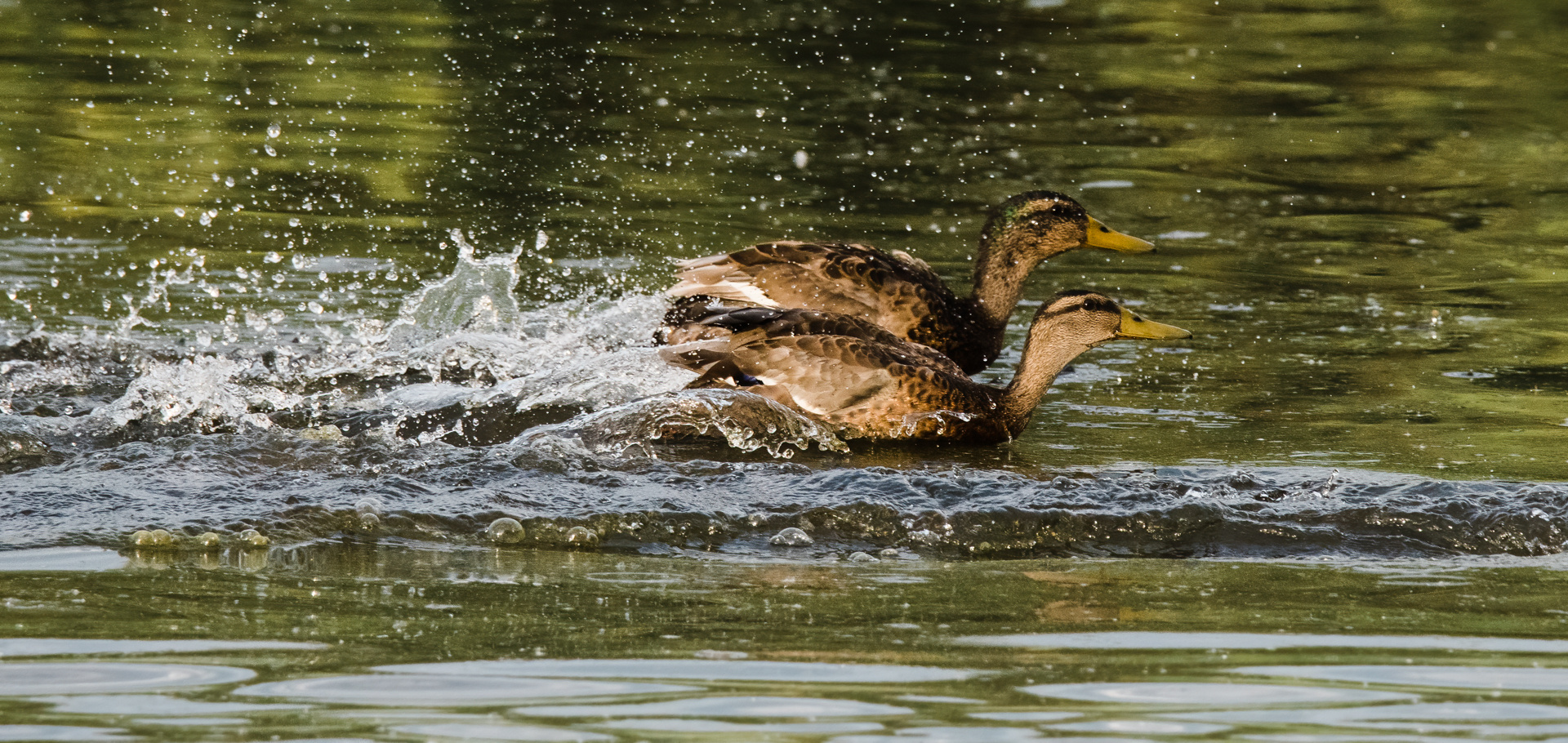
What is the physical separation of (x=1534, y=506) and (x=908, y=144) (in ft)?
33.5

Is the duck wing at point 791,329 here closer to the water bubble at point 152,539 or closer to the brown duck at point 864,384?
the brown duck at point 864,384

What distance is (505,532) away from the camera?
6.50m

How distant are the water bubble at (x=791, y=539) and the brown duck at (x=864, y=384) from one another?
2011 millimetres

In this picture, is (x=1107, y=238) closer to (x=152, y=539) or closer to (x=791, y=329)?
(x=791, y=329)

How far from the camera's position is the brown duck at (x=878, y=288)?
1008cm

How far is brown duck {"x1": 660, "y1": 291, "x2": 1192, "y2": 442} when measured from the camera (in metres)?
8.66

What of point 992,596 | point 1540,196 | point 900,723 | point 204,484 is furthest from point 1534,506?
point 1540,196

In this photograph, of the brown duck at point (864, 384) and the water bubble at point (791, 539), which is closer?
the water bubble at point (791, 539)

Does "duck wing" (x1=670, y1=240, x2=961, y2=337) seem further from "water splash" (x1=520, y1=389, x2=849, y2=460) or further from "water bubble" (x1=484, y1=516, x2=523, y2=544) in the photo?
"water bubble" (x1=484, y1=516, x2=523, y2=544)

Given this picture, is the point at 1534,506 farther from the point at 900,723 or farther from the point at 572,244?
the point at 572,244

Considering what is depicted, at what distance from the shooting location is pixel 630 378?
877 cm

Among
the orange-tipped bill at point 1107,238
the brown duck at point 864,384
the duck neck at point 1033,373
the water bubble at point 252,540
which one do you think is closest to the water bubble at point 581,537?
the water bubble at point 252,540

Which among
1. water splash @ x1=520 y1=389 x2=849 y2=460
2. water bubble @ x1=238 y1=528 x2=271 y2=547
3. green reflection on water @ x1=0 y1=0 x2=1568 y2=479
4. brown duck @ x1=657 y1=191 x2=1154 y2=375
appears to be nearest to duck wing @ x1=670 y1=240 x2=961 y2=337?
brown duck @ x1=657 y1=191 x2=1154 y2=375

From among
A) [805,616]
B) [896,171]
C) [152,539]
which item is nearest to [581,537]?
[805,616]
